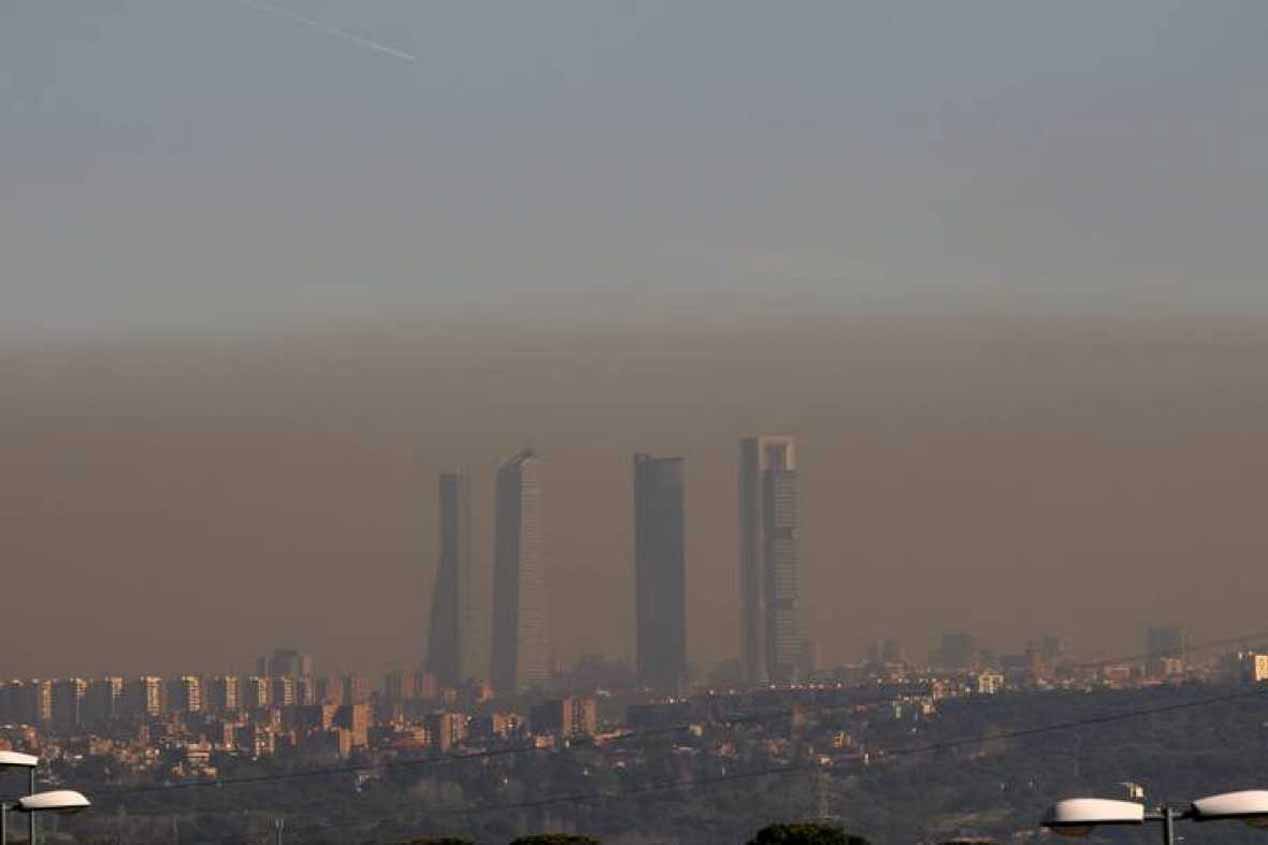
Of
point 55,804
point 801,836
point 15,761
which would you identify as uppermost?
point 15,761

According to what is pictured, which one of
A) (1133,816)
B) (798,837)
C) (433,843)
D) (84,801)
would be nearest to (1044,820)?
(1133,816)

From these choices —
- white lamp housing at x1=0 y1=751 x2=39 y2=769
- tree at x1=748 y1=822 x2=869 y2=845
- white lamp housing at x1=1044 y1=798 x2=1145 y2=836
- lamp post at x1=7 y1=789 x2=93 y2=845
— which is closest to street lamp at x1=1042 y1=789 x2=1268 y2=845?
white lamp housing at x1=1044 y1=798 x2=1145 y2=836

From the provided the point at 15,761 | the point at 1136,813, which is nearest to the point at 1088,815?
the point at 1136,813

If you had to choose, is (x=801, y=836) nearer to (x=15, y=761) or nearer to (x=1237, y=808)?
(x=15, y=761)

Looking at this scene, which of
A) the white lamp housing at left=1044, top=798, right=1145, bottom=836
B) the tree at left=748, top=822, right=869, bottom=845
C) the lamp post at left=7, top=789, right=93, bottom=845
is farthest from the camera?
the tree at left=748, top=822, right=869, bottom=845

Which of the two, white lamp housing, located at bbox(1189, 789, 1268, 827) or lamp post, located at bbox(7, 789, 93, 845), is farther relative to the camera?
lamp post, located at bbox(7, 789, 93, 845)

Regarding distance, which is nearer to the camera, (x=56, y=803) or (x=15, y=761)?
(x=56, y=803)

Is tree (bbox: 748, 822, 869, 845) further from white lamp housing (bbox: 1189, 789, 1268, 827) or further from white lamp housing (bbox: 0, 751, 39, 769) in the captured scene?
white lamp housing (bbox: 1189, 789, 1268, 827)

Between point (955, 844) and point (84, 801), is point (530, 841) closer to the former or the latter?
point (955, 844)

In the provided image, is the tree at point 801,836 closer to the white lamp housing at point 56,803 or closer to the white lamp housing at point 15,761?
the white lamp housing at point 15,761

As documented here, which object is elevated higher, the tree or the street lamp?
the street lamp
